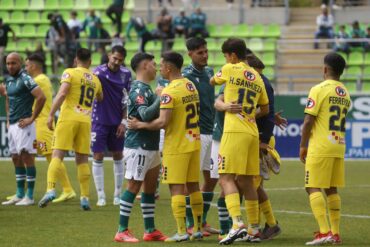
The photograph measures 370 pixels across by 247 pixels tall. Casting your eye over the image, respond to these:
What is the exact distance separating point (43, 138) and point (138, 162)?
5220 mm

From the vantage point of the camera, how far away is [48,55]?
3309cm

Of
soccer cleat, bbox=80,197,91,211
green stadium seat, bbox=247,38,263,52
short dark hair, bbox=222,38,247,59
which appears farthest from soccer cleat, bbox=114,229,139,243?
green stadium seat, bbox=247,38,263,52

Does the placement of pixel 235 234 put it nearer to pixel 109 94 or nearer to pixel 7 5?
pixel 109 94

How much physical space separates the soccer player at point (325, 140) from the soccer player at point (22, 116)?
5424 mm

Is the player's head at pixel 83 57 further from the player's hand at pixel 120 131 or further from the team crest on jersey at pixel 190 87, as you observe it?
the team crest on jersey at pixel 190 87

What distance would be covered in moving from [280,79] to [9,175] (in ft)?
39.9

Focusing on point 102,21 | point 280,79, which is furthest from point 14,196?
point 102,21

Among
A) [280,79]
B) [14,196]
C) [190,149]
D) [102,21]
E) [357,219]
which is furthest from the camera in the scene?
[102,21]

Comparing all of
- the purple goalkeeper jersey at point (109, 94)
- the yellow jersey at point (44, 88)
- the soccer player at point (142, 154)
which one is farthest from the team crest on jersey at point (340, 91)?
the yellow jersey at point (44, 88)

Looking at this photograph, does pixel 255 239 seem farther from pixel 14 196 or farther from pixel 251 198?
pixel 14 196

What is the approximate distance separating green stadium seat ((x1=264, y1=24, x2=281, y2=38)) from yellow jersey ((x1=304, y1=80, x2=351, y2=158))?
22148 millimetres

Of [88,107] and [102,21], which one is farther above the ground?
[102,21]

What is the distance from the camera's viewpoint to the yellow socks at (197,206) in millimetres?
11828

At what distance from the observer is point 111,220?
1386cm
